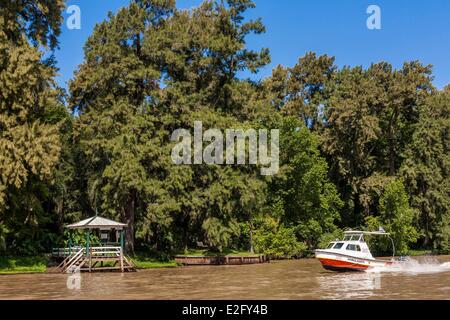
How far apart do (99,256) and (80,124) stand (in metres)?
13.1

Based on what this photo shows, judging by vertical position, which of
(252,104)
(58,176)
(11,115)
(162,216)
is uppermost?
(252,104)

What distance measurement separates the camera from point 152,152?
46.2 meters

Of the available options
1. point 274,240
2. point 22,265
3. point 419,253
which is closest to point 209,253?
point 274,240

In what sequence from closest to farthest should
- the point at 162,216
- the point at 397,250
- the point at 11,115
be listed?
the point at 11,115, the point at 162,216, the point at 397,250

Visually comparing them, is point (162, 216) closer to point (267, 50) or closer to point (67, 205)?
point (67, 205)

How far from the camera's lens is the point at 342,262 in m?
39.4

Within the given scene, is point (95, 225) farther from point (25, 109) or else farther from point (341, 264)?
point (341, 264)

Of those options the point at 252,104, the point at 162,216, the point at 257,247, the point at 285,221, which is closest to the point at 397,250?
the point at 285,221

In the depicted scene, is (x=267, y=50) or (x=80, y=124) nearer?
(x=80, y=124)

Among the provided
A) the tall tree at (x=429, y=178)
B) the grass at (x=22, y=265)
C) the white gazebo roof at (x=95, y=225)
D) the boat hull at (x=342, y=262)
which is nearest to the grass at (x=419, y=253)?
the tall tree at (x=429, y=178)

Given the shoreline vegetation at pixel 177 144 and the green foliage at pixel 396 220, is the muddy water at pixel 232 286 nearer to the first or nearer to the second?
the shoreline vegetation at pixel 177 144

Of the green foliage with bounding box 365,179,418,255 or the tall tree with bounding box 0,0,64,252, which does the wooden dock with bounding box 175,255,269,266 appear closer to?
the tall tree with bounding box 0,0,64,252

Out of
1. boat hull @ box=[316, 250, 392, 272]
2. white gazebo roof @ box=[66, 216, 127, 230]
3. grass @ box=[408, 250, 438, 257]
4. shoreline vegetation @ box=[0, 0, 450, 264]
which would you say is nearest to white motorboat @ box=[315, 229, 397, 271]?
boat hull @ box=[316, 250, 392, 272]

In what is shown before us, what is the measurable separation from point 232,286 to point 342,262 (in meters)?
12.4
